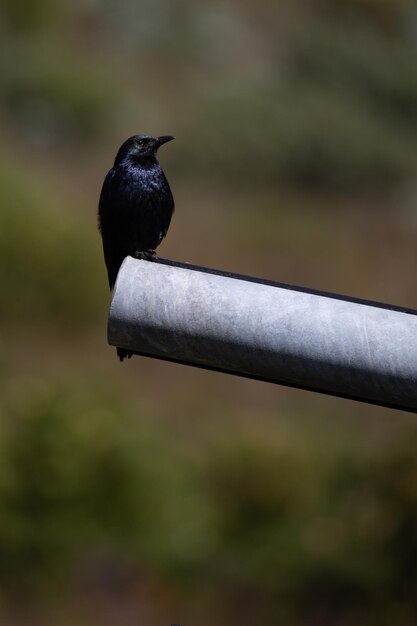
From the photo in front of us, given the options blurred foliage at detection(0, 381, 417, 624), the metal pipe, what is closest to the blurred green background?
blurred foliage at detection(0, 381, 417, 624)

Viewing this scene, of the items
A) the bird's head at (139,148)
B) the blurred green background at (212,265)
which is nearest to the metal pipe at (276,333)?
the bird's head at (139,148)

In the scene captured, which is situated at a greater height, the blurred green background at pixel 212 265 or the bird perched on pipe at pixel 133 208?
the bird perched on pipe at pixel 133 208

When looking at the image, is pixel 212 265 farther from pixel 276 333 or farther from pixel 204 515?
pixel 276 333

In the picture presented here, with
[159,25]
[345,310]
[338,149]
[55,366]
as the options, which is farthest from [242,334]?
[159,25]

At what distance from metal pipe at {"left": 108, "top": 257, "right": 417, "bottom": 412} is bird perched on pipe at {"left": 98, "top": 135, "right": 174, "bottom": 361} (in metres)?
2.69

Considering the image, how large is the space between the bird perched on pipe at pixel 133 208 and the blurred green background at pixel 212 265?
14.7 feet

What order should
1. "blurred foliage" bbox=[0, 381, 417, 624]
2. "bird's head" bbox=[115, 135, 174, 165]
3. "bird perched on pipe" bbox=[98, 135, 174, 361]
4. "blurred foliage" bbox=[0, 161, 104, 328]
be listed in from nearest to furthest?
"bird perched on pipe" bbox=[98, 135, 174, 361]
"bird's head" bbox=[115, 135, 174, 165]
"blurred foliage" bbox=[0, 381, 417, 624]
"blurred foliage" bbox=[0, 161, 104, 328]

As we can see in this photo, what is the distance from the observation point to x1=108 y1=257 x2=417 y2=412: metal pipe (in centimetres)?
261

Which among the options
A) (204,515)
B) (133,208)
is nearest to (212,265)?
(204,515)

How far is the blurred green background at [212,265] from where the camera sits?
10047 millimetres

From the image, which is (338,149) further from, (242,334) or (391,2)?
(242,334)

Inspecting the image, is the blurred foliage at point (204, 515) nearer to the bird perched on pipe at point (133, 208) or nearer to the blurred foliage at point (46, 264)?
the blurred foliage at point (46, 264)

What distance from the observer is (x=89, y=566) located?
407 inches

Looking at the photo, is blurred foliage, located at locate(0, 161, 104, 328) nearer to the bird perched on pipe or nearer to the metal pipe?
the bird perched on pipe
